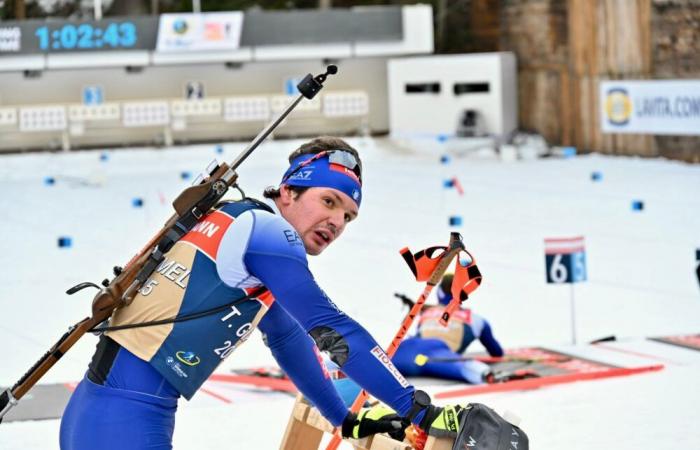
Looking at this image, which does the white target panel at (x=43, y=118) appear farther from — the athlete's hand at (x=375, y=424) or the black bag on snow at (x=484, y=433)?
the black bag on snow at (x=484, y=433)

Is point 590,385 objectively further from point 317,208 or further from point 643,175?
point 643,175

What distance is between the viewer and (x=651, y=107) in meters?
20.0

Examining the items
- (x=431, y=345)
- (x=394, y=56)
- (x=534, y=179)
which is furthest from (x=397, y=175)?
(x=431, y=345)

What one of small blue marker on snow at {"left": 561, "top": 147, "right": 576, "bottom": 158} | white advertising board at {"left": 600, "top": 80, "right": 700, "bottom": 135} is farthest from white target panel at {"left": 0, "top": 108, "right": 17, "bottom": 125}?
white advertising board at {"left": 600, "top": 80, "right": 700, "bottom": 135}

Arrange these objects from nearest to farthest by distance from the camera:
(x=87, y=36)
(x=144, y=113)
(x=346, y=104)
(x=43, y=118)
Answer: (x=87, y=36) < (x=43, y=118) < (x=144, y=113) < (x=346, y=104)

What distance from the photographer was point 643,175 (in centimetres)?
1975

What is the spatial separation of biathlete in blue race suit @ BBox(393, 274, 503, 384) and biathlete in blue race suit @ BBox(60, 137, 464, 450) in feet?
14.0

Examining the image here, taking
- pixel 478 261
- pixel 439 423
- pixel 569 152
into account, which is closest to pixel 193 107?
pixel 569 152

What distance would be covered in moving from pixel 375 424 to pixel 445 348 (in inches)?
181

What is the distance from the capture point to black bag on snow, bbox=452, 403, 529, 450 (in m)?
3.20

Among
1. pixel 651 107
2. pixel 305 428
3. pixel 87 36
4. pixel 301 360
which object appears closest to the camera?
pixel 301 360

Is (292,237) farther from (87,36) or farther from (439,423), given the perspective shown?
(87,36)

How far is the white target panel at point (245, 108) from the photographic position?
2684 centimetres

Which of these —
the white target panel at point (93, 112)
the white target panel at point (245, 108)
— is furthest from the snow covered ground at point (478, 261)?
the white target panel at point (245, 108)
